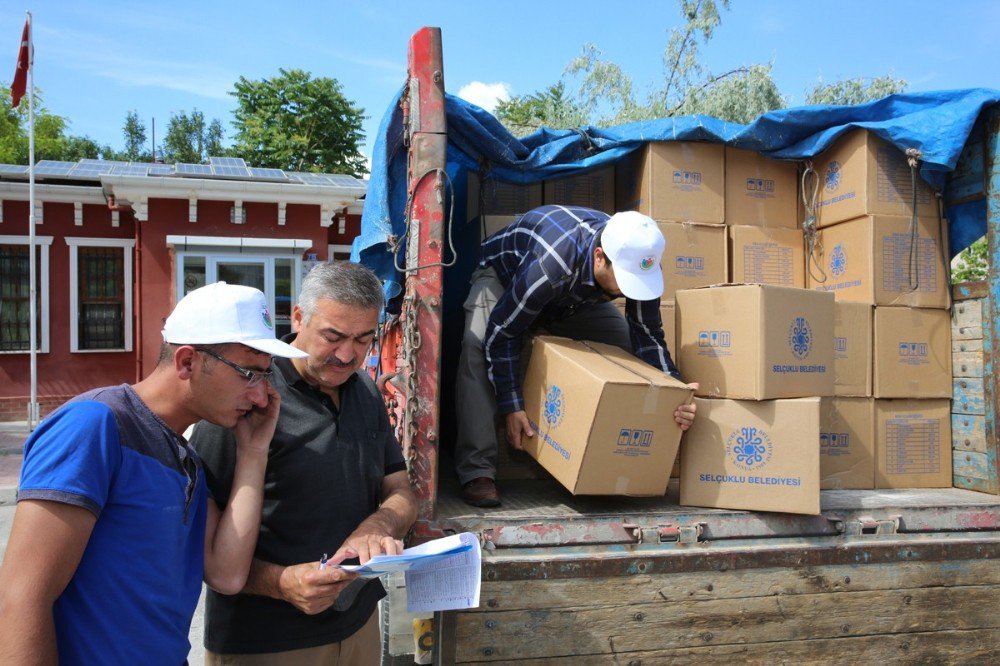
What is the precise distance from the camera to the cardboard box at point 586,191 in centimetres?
396

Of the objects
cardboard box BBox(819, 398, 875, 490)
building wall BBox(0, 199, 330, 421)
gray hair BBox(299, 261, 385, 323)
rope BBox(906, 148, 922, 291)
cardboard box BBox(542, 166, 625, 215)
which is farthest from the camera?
building wall BBox(0, 199, 330, 421)

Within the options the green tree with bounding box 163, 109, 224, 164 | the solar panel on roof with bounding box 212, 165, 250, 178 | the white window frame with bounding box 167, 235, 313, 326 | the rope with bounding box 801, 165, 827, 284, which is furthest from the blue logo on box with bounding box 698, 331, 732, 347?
the green tree with bounding box 163, 109, 224, 164

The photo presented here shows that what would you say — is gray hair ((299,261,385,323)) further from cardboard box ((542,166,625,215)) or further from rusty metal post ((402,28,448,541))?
cardboard box ((542,166,625,215))

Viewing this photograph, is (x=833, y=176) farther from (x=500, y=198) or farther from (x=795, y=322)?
(x=500, y=198)

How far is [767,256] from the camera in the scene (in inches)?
143

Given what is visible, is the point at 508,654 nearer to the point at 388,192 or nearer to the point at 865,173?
the point at 388,192

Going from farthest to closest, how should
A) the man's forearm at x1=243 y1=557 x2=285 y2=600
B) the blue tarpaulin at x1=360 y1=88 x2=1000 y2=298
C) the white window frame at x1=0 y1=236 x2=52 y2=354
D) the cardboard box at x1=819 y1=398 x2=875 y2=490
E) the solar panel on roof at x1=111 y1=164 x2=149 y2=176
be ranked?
the white window frame at x1=0 y1=236 x2=52 y2=354
the solar panel on roof at x1=111 y1=164 x2=149 y2=176
the cardboard box at x1=819 y1=398 x2=875 y2=490
the blue tarpaulin at x1=360 y1=88 x2=1000 y2=298
the man's forearm at x1=243 y1=557 x2=285 y2=600

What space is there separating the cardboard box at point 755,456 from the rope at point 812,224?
1187mm

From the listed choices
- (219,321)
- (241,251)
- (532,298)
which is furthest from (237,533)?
(241,251)

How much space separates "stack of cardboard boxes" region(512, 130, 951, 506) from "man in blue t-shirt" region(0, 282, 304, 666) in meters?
1.35

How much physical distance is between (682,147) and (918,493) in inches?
75.9

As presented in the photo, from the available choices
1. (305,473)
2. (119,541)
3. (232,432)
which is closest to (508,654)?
(305,473)

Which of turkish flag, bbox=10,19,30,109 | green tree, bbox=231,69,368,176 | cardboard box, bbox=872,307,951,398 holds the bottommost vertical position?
cardboard box, bbox=872,307,951,398

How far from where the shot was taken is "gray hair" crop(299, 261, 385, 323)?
197 centimetres
